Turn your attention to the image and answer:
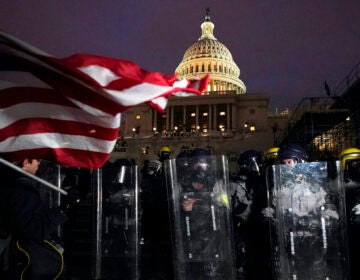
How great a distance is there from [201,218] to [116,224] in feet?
4.26

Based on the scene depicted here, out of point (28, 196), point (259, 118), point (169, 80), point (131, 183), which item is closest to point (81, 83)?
point (169, 80)

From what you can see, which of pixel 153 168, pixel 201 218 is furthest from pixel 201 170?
pixel 153 168

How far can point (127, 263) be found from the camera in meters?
4.93

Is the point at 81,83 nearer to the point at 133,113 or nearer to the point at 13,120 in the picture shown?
the point at 13,120

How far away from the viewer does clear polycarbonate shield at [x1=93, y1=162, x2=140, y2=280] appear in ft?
16.2

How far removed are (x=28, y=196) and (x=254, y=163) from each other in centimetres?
328

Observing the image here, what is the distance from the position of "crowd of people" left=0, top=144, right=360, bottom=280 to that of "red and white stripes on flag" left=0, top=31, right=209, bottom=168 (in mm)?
381

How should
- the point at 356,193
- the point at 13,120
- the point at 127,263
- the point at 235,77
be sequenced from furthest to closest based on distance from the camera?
the point at 235,77 → the point at 127,263 → the point at 356,193 → the point at 13,120

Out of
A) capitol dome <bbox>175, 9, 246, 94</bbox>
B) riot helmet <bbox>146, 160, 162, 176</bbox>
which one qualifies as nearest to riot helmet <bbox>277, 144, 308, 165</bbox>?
riot helmet <bbox>146, 160, 162, 176</bbox>

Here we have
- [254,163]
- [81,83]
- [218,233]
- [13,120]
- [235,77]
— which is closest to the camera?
[81,83]

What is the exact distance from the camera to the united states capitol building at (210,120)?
125ft

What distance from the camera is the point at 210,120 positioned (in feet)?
208

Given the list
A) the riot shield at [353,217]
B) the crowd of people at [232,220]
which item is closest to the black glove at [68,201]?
the crowd of people at [232,220]

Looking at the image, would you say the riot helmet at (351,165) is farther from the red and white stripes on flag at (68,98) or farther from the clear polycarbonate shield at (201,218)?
the red and white stripes on flag at (68,98)
